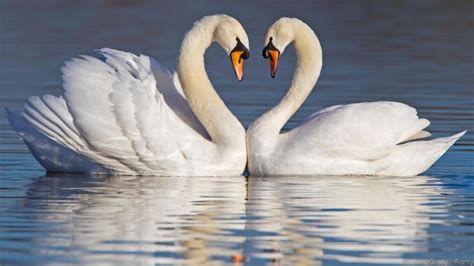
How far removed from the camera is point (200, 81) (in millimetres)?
14656

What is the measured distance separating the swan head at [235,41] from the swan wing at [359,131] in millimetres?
786

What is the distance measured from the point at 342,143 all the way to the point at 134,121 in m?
1.83

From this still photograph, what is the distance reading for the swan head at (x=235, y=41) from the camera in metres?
14.3

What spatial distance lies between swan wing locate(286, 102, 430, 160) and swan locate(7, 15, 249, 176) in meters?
0.67

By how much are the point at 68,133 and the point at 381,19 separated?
2016 cm

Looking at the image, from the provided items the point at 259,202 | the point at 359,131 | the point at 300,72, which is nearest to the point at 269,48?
the point at 300,72

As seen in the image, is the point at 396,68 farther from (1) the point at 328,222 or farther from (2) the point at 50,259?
(2) the point at 50,259

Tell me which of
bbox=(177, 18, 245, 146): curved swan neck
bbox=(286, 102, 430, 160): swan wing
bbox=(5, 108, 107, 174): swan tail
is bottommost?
bbox=(5, 108, 107, 174): swan tail

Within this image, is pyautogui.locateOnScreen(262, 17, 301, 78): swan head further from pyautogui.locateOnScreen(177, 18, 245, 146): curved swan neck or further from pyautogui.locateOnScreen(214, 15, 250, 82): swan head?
pyautogui.locateOnScreen(177, 18, 245, 146): curved swan neck

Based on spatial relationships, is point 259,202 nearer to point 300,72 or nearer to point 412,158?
point 412,158

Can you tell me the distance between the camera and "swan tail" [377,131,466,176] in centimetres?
1443

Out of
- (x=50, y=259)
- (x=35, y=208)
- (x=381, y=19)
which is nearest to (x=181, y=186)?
(x=35, y=208)

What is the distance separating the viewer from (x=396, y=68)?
76.6 ft

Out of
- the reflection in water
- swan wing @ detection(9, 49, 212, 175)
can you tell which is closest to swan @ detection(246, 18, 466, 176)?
the reflection in water
